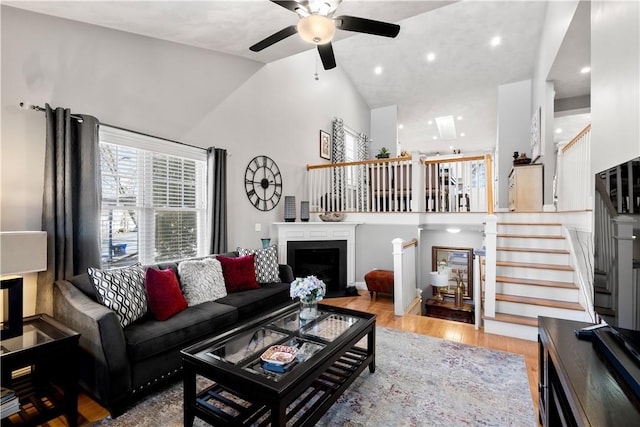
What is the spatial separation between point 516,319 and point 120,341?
3819 mm

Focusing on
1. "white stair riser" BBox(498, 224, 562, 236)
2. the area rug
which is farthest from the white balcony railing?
the area rug

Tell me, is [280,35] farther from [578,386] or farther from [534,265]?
[534,265]

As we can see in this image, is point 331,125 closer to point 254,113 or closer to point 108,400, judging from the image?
point 254,113

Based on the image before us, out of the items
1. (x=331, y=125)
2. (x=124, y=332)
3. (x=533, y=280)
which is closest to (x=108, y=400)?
(x=124, y=332)

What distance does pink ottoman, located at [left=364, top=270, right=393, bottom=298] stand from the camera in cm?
452

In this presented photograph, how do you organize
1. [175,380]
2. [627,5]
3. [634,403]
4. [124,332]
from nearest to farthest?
[634,403] → [627,5] → [124,332] → [175,380]

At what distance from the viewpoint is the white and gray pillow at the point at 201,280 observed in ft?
9.32

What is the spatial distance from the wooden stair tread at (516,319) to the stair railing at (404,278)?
100cm

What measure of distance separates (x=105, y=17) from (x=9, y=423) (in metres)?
3.07

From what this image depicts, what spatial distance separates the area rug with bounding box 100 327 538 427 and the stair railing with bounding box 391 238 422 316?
1.06m

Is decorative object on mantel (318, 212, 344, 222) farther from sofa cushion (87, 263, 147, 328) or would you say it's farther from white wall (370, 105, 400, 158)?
white wall (370, 105, 400, 158)

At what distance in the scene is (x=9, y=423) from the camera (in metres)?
1.70

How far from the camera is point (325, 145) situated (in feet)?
20.9

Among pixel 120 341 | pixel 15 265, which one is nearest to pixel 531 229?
pixel 120 341
